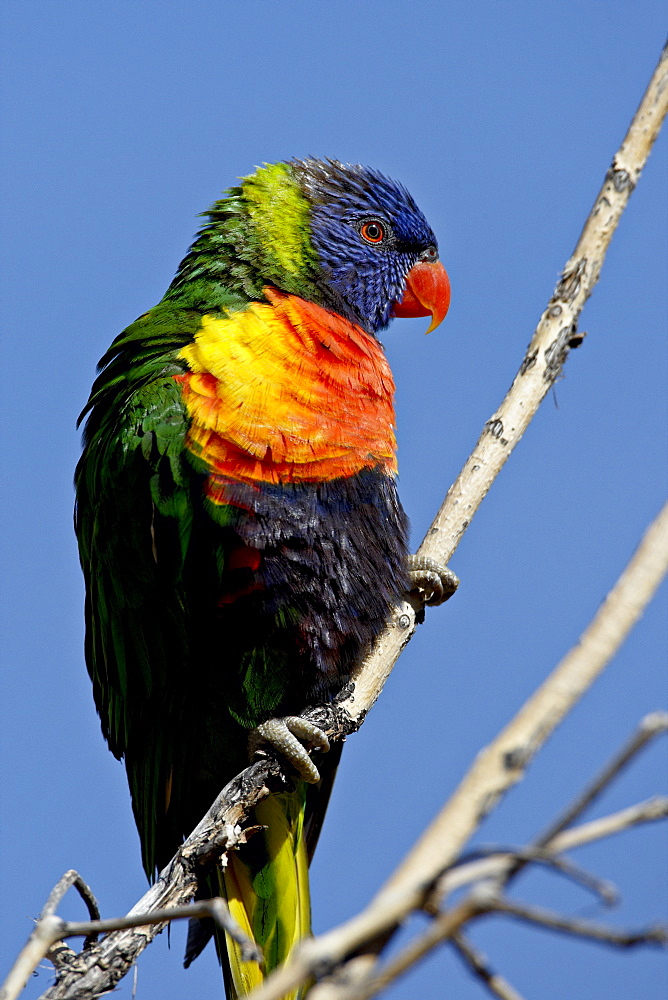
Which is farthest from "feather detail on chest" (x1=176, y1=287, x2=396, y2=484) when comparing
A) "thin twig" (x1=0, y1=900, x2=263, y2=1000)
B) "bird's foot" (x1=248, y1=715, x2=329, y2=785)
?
"thin twig" (x1=0, y1=900, x2=263, y2=1000)

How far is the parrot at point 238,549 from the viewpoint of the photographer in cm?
297

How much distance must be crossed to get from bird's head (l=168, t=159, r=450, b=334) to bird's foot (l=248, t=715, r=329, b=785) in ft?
5.20

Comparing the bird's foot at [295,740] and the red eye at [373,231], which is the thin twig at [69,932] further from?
the red eye at [373,231]

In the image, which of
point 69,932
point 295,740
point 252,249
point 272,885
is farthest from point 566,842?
point 252,249

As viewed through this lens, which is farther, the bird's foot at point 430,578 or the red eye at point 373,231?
the red eye at point 373,231

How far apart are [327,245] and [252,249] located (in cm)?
37

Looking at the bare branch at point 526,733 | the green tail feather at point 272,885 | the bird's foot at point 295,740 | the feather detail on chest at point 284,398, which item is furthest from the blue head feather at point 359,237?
the bare branch at point 526,733

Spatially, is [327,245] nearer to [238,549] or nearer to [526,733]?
[238,549]

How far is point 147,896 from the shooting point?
221cm

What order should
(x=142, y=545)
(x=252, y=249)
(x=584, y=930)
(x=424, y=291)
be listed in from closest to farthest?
(x=584, y=930), (x=142, y=545), (x=252, y=249), (x=424, y=291)

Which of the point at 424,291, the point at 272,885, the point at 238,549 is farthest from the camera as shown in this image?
the point at 424,291

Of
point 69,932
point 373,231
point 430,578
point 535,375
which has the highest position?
point 373,231

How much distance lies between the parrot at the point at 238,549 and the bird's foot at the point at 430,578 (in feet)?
0.13

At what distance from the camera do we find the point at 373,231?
402cm
